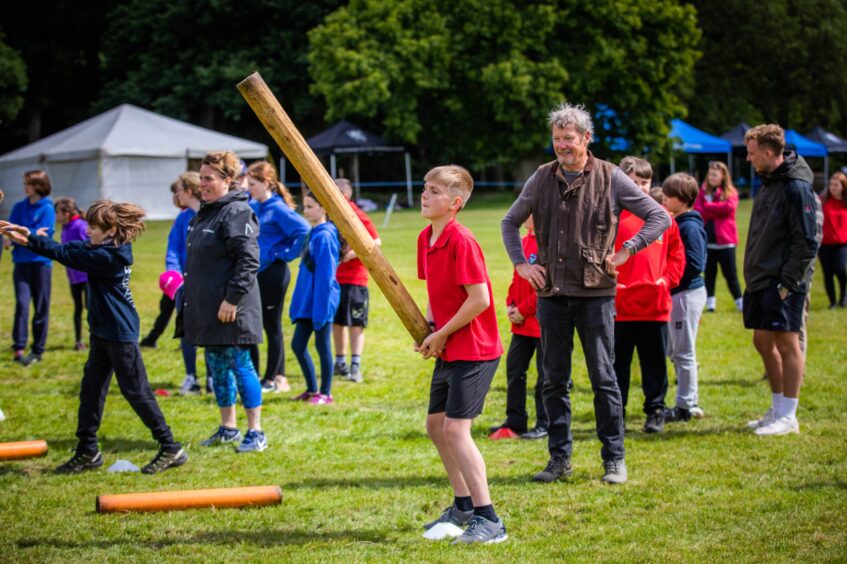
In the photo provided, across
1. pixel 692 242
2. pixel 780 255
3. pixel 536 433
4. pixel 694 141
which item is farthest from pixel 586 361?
pixel 694 141

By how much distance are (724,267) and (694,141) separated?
98.8ft

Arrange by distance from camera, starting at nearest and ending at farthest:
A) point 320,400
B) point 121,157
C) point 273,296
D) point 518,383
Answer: point 518,383, point 320,400, point 273,296, point 121,157

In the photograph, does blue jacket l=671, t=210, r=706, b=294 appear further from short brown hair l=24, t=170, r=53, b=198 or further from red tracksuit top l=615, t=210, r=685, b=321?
short brown hair l=24, t=170, r=53, b=198

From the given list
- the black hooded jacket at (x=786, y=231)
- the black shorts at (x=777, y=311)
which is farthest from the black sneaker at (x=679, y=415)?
the black hooded jacket at (x=786, y=231)

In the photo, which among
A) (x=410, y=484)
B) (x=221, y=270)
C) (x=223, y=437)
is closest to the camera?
(x=410, y=484)

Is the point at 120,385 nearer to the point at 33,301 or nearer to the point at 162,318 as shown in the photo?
Answer: the point at 162,318

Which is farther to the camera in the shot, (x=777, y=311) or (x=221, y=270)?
(x=777, y=311)

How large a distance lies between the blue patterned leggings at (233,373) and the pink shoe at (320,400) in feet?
5.03

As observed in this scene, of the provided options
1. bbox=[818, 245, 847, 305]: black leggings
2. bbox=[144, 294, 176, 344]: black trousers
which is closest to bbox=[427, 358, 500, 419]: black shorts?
bbox=[144, 294, 176, 344]: black trousers

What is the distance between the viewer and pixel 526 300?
7422 mm

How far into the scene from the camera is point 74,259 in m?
6.50

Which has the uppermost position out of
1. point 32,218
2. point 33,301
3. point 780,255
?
point 32,218

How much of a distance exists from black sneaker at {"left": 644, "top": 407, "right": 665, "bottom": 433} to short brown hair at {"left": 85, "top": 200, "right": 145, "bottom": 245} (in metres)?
4.15

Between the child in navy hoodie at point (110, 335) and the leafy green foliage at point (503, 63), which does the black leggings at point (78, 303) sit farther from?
the leafy green foliage at point (503, 63)
